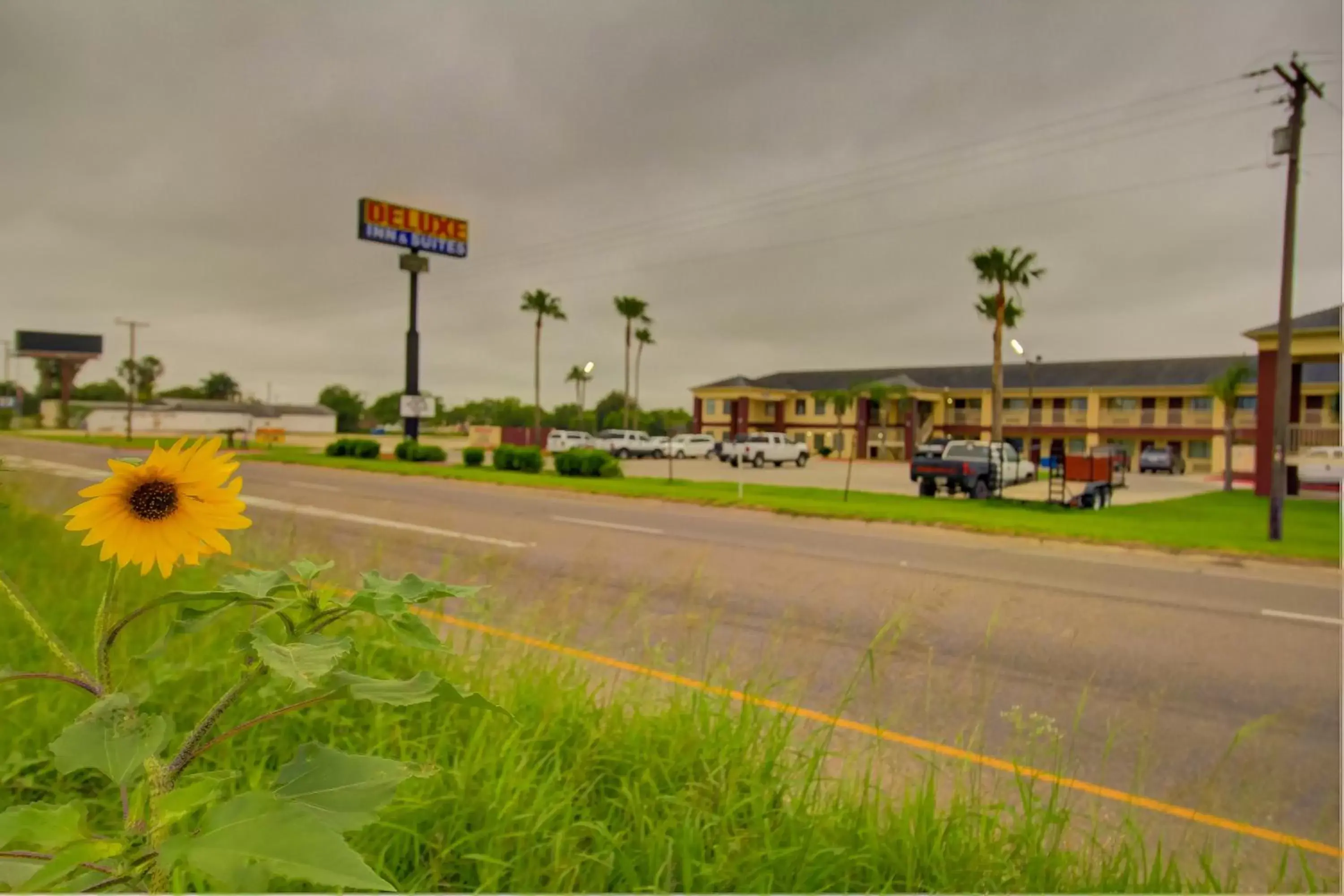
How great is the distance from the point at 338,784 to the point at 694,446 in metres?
52.8

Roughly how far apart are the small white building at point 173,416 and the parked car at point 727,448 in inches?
1641

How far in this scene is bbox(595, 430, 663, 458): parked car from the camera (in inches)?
1981

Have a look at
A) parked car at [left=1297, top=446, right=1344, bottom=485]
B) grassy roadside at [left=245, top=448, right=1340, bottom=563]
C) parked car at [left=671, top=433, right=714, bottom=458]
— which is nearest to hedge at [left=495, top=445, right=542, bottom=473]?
grassy roadside at [left=245, top=448, right=1340, bottom=563]

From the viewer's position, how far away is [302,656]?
102 cm

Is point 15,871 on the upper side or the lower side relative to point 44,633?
lower

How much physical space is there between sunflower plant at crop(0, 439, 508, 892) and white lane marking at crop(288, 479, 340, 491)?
1582cm

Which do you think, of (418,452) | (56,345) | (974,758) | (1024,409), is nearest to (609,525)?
(974,758)

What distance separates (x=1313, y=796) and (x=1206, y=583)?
21.7 feet

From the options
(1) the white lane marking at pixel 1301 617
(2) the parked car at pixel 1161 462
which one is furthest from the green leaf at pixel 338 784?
(2) the parked car at pixel 1161 462

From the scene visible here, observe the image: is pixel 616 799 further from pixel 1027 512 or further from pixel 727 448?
pixel 727 448

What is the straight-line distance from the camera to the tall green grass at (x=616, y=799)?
232 cm

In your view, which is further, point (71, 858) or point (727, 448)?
point (727, 448)

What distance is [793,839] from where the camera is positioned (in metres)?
2.49

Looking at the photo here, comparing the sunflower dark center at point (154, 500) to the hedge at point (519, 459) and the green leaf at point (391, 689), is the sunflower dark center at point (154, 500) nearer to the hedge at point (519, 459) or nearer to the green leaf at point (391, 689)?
the green leaf at point (391, 689)
